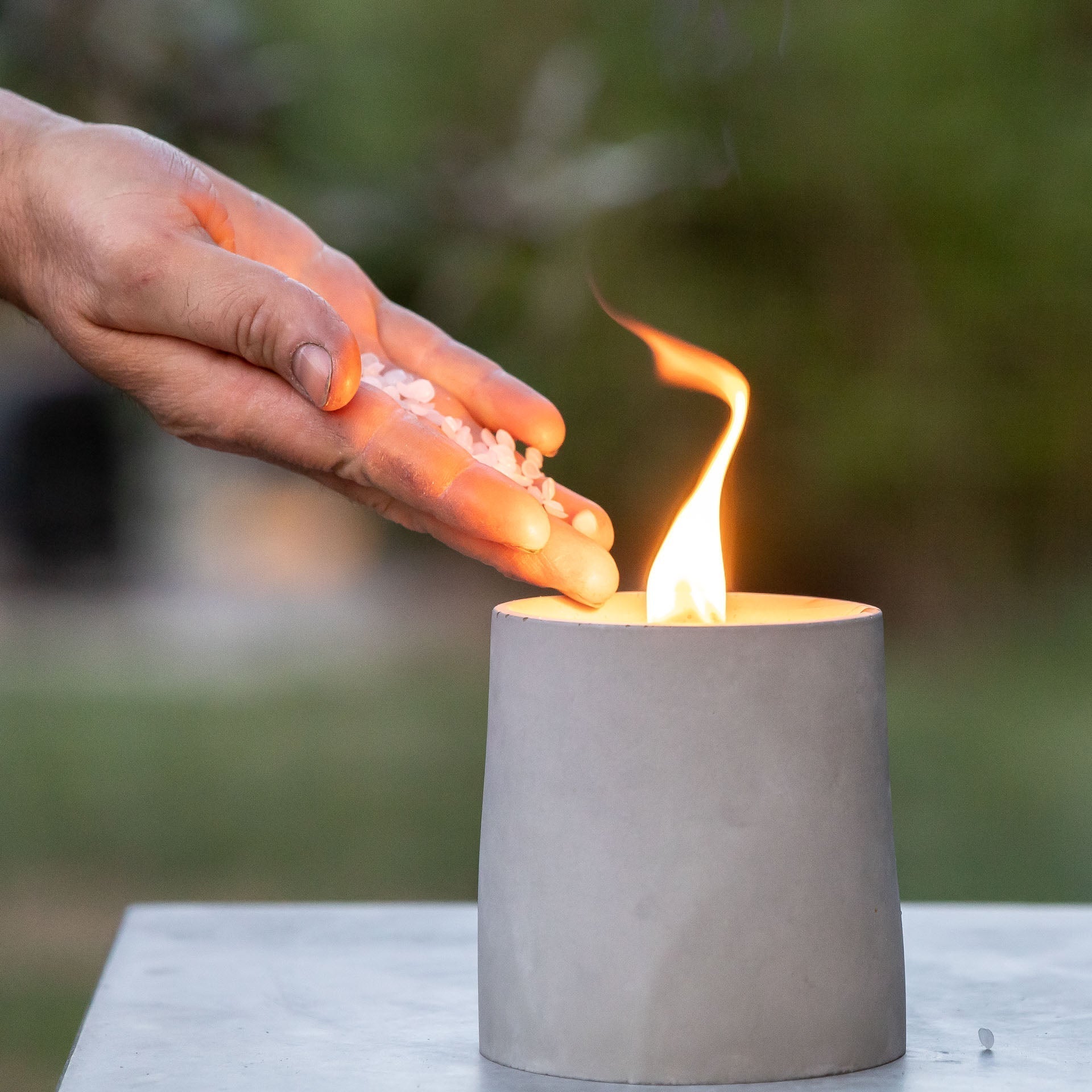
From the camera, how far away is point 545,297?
5.96m

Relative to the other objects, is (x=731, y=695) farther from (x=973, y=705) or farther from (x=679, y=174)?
(x=973, y=705)

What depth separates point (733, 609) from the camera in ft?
3.20

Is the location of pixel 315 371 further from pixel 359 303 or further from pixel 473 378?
pixel 359 303

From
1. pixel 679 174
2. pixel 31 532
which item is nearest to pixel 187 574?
pixel 31 532

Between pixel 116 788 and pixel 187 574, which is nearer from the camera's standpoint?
pixel 116 788

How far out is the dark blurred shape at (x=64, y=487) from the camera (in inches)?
271

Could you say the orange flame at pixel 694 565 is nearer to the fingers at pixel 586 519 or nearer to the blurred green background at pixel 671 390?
the fingers at pixel 586 519

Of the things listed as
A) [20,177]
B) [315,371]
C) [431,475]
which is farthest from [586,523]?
[20,177]

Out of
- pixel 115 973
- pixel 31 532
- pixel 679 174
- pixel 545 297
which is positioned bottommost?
pixel 115 973

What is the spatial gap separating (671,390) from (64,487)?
112 inches

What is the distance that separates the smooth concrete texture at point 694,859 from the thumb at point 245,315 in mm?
319

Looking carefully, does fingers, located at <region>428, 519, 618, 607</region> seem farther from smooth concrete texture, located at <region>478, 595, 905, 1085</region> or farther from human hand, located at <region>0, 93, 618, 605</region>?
smooth concrete texture, located at <region>478, 595, 905, 1085</region>

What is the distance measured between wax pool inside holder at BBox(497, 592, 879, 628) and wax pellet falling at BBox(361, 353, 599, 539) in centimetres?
6

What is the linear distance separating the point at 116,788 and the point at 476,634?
2692 mm
